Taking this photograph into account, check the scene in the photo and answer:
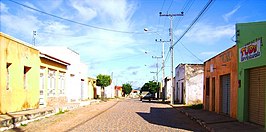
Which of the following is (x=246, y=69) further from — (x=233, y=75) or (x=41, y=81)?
(x=41, y=81)

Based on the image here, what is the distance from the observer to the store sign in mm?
13766

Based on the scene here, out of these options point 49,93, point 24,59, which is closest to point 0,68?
point 24,59

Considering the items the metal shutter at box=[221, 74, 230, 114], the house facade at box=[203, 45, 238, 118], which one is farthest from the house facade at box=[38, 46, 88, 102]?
the metal shutter at box=[221, 74, 230, 114]

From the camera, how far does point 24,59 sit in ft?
64.8

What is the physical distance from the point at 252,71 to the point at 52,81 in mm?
16725

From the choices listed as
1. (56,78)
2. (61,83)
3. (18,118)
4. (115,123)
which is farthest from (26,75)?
(61,83)

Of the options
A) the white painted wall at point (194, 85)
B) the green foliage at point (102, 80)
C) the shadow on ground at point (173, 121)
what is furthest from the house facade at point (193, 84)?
the green foliage at point (102, 80)

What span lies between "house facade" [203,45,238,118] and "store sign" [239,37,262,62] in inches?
53.3

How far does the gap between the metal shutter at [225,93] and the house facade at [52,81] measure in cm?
1224

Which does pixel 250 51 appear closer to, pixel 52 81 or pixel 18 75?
pixel 18 75

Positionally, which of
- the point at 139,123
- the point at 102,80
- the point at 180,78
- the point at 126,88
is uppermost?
the point at 180,78

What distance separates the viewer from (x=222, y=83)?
70.5ft

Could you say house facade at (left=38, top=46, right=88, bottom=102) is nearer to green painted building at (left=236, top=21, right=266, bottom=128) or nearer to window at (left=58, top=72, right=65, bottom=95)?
window at (left=58, top=72, right=65, bottom=95)

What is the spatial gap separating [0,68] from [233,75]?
1181cm
